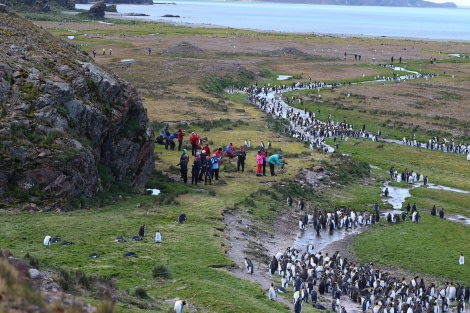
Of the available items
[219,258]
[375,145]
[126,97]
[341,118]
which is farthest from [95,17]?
[219,258]

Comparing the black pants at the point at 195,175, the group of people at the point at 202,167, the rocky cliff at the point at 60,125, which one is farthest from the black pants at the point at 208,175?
the rocky cliff at the point at 60,125

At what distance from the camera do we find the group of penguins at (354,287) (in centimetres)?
2142

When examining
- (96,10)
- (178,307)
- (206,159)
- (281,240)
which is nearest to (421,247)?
(281,240)

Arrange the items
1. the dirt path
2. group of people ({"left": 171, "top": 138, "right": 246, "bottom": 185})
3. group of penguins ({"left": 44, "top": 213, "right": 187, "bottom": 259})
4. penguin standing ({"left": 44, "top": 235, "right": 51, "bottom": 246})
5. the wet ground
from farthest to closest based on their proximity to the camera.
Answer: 1. group of people ({"left": 171, "top": 138, "right": 246, "bottom": 185})
2. the wet ground
3. the dirt path
4. penguin standing ({"left": 44, "top": 235, "right": 51, "bottom": 246})
5. group of penguins ({"left": 44, "top": 213, "right": 187, "bottom": 259})

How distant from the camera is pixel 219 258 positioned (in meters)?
21.4

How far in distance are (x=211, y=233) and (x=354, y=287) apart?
5531 mm

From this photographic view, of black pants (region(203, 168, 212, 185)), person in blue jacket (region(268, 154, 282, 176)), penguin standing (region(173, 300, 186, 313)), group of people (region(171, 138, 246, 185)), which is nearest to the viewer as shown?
penguin standing (region(173, 300, 186, 313))

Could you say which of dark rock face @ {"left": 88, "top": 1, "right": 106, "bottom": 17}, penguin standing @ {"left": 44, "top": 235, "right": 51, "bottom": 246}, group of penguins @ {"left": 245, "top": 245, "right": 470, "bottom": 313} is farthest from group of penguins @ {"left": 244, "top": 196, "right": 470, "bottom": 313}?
dark rock face @ {"left": 88, "top": 1, "right": 106, "bottom": 17}

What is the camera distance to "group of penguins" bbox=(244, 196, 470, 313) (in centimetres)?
2142

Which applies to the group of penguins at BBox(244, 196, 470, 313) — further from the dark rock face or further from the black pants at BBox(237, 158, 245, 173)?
the dark rock face

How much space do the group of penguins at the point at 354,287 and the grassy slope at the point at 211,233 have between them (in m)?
1.93

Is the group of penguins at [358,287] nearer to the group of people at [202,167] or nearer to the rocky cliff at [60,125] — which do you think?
the rocky cliff at [60,125]

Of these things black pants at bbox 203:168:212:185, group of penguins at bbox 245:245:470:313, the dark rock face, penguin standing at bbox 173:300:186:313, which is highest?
the dark rock face

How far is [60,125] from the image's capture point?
25.4 metres
